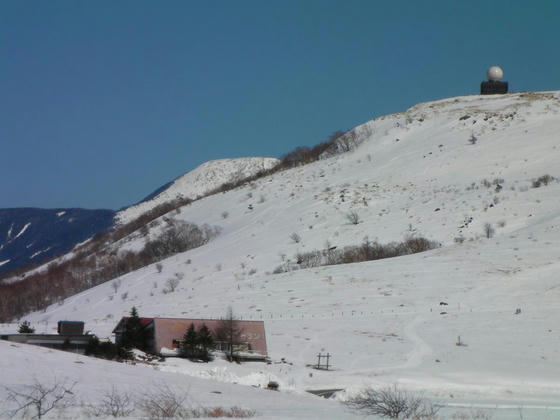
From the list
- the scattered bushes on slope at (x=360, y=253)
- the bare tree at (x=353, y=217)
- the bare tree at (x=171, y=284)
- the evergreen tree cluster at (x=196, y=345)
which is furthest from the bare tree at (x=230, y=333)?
the bare tree at (x=353, y=217)

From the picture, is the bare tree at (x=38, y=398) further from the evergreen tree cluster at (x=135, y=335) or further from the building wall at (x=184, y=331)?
the building wall at (x=184, y=331)

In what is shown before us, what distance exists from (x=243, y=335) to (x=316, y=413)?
2161 centimetres

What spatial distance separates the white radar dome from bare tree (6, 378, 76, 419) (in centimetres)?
7840

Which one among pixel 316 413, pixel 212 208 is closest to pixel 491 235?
pixel 212 208

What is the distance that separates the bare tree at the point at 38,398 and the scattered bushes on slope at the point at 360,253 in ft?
123

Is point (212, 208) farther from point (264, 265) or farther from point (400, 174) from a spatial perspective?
point (264, 265)

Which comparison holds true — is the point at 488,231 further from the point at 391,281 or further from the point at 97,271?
the point at 97,271

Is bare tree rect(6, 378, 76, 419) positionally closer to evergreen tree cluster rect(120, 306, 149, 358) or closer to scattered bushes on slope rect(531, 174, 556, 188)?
evergreen tree cluster rect(120, 306, 149, 358)

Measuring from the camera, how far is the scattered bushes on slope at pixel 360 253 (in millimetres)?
47812

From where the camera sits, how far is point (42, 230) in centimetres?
14512

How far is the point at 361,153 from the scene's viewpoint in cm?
7388

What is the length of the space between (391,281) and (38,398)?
32101 millimetres

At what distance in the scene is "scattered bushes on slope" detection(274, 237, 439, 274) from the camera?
4781 centimetres

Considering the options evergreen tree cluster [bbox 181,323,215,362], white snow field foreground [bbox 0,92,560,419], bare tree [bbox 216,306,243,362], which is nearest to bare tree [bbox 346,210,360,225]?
white snow field foreground [bbox 0,92,560,419]
